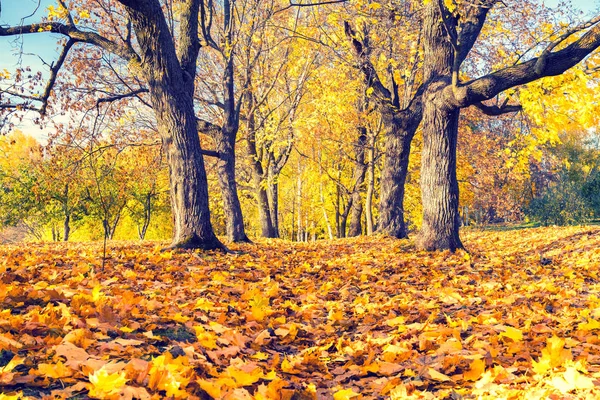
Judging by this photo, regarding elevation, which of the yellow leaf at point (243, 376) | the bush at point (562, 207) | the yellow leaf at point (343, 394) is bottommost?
the yellow leaf at point (343, 394)

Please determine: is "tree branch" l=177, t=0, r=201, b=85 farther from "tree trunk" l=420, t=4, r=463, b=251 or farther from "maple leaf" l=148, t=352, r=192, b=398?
"maple leaf" l=148, t=352, r=192, b=398

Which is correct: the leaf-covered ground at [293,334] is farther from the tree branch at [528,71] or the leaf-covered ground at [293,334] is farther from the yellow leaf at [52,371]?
the tree branch at [528,71]

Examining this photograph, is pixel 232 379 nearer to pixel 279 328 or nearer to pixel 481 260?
pixel 279 328

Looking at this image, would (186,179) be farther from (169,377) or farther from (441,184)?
(169,377)

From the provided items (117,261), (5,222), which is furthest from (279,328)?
(5,222)

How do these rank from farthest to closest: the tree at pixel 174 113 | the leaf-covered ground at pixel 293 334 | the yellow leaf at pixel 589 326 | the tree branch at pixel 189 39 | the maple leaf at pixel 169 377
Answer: the tree branch at pixel 189 39, the tree at pixel 174 113, the yellow leaf at pixel 589 326, the leaf-covered ground at pixel 293 334, the maple leaf at pixel 169 377

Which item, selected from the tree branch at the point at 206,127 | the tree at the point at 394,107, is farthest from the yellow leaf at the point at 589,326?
the tree branch at the point at 206,127

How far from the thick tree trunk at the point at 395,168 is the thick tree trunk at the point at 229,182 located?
4022 millimetres

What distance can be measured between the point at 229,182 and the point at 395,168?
456 centimetres

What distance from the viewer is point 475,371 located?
2641 mm

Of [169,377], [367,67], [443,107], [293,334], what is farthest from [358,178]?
[169,377]

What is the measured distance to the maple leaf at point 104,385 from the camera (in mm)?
1986

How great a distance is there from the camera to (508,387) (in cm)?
236

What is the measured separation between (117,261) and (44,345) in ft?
14.4
